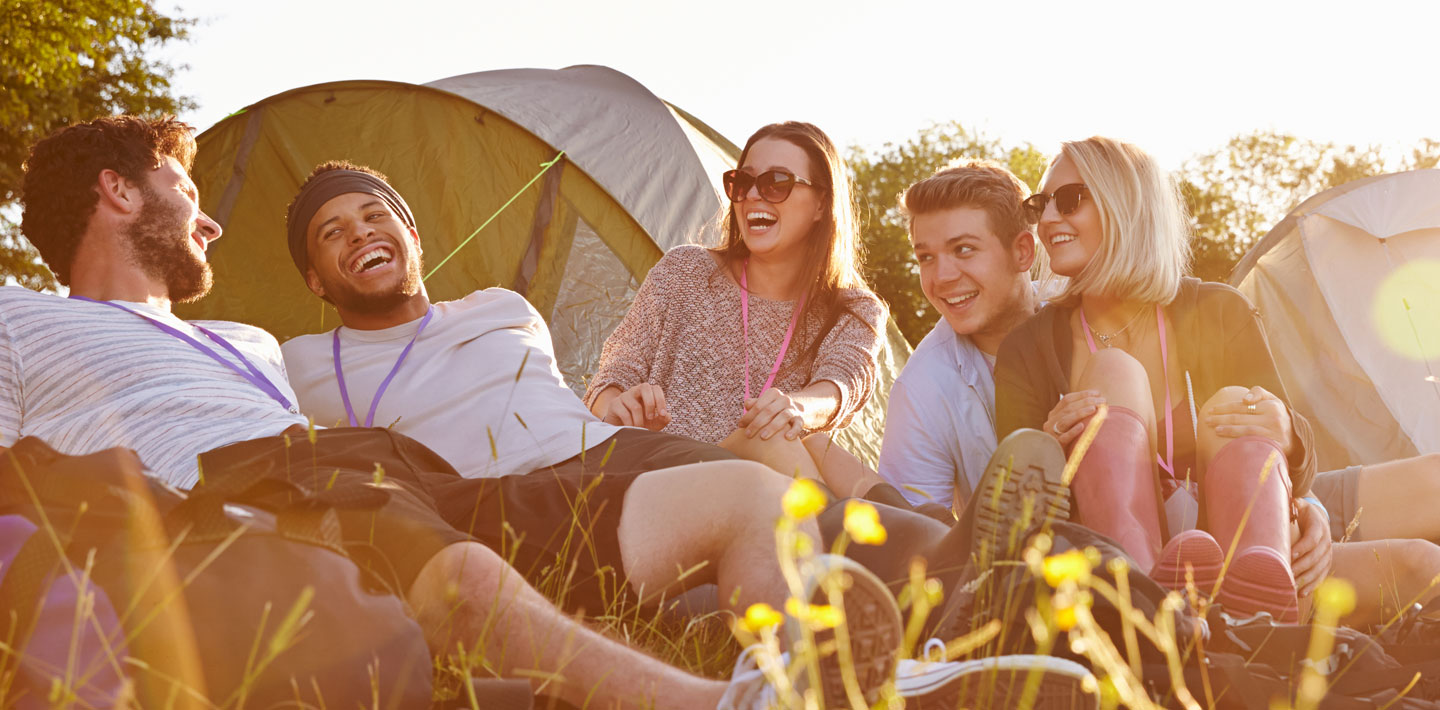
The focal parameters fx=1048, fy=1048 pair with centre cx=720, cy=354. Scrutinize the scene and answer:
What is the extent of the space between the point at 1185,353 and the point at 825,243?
111cm

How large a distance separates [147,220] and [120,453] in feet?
4.56

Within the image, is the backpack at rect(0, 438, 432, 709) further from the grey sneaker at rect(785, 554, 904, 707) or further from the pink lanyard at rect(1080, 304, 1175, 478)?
the pink lanyard at rect(1080, 304, 1175, 478)

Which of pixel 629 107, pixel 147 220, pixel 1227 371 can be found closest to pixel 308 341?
pixel 147 220

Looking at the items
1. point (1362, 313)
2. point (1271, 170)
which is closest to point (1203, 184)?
point (1271, 170)

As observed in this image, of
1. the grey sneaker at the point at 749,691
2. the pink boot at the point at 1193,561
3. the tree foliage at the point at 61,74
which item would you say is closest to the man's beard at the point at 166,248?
the grey sneaker at the point at 749,691

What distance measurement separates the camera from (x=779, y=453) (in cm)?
271

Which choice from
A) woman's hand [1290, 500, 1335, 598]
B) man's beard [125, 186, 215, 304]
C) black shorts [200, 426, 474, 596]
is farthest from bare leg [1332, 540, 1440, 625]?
man's beard [125, 186, 215, 304]

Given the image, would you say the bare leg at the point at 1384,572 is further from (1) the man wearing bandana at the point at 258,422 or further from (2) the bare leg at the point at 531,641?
(2) the bare leg at the point at 531,641

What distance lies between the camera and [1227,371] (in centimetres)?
262

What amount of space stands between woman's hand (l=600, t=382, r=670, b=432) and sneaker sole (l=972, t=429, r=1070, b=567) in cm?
133

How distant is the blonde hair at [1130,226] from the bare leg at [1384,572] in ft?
2.45

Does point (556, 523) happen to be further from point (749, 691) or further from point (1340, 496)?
point (1340, 496)

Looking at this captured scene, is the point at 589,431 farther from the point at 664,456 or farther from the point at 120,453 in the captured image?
the point at 120,453

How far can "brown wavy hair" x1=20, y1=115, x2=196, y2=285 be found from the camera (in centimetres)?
246
